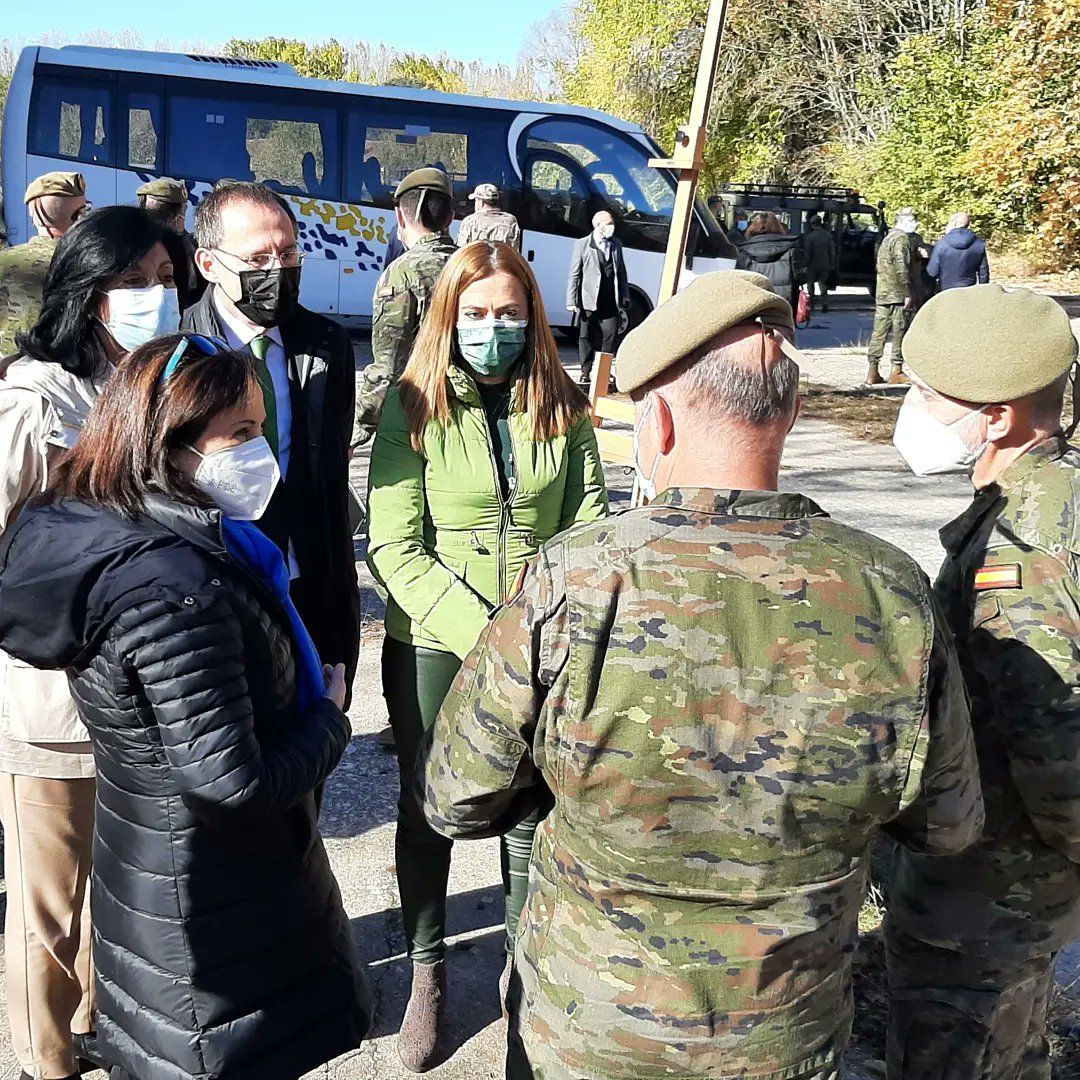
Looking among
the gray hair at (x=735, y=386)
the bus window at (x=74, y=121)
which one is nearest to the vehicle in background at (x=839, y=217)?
the bus window at (x=74, y=121)

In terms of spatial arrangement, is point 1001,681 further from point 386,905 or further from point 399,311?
point 399,311

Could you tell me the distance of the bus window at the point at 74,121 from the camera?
45.7ft

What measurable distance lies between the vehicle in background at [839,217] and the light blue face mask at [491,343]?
17.9 meters

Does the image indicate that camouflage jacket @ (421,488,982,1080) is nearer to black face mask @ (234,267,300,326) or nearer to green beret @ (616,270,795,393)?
green beret @ (616,270,795,393)

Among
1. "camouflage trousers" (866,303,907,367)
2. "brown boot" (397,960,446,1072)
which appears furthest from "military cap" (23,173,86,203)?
"camouflage trousers" (866,303,907,367)

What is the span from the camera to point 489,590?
8.73 ft

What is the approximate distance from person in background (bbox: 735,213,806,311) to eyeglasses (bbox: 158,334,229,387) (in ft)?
44.9

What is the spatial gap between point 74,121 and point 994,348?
14583 mm

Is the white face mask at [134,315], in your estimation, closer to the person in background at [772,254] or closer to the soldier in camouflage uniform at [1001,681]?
the soldier in camouflage uniform at [1001,681]

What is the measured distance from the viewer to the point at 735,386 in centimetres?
149

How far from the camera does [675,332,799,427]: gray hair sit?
1.49 metres

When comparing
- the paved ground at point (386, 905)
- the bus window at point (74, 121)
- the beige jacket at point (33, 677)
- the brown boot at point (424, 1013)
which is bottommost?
the paved ground at point (386, 905)

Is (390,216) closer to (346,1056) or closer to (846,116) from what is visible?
(346,1056)

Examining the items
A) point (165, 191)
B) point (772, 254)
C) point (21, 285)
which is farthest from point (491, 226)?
point (772, 254)
